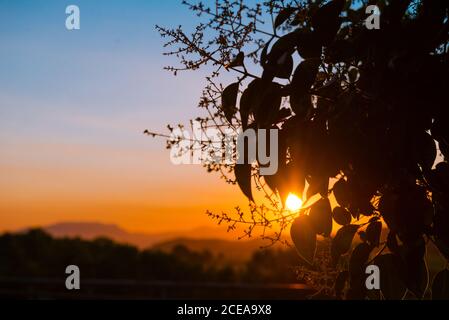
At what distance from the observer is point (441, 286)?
1112 mm

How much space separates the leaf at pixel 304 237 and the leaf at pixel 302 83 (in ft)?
0.69

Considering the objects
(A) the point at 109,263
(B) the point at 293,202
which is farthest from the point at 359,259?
(A) the point at 109,263

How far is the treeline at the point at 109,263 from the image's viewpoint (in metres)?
7.71

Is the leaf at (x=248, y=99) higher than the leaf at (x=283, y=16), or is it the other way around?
the leaf at (x=283, y=16)

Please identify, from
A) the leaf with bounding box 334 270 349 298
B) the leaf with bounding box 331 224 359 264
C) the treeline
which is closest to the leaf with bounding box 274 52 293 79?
the leaf with bounding box 331 224 359 264

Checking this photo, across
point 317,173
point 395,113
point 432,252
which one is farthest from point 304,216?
point 432,252

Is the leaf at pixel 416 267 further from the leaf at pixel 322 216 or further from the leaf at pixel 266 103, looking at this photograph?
the leaf at pixel 266 103

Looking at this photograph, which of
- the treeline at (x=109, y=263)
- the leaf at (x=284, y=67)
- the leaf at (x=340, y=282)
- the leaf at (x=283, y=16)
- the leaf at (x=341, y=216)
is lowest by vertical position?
the treeline at (x=109, y=263)

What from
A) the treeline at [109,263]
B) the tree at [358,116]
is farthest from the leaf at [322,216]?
the treeline at [109,263]

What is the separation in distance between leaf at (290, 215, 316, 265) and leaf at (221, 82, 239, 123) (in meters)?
0.21

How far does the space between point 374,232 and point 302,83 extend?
1.16 feet

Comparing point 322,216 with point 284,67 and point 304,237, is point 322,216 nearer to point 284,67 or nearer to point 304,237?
point 304,237

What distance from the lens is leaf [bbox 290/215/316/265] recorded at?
97 centimetres

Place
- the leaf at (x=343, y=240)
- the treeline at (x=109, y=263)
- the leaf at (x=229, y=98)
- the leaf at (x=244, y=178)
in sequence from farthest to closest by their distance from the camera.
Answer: the treeline at (x=109, y=263) → the leaf at (x=343, y=240) → the leaf at (x=229, y=98) → the leaf at (x=244, y=178)
